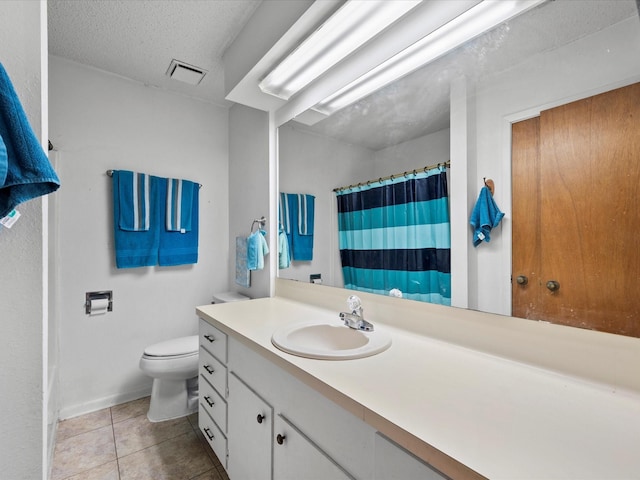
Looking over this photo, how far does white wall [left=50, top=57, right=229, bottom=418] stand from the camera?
195 centimetres

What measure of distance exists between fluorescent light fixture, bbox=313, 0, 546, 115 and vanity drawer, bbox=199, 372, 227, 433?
163 cm

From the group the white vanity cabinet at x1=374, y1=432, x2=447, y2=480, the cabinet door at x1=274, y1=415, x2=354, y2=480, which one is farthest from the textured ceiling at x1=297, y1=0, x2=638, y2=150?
the cabinet door at x1=274, y1=415, x2=354, y2=480

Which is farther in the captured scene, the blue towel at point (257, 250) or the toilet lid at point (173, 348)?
the blue towel at point (257, 250)

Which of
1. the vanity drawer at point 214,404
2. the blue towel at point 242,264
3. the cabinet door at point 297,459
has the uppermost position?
the blue towel at point 242,264

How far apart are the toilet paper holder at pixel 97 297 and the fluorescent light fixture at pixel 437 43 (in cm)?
203

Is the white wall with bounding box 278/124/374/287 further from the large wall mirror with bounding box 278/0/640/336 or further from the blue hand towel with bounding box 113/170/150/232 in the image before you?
the blue hand towel with bounding box 113/170/150/232

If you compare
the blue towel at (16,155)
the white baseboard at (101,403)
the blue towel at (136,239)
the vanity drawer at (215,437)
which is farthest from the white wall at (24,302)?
the white baseboard at (101,403)

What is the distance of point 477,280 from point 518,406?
45 cm

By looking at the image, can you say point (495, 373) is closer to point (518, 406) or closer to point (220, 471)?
point (518, 406)

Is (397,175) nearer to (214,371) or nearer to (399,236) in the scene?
(399,236)

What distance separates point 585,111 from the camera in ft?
2.58

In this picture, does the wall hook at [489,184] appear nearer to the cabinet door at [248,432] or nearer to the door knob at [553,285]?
the door knob at [553,285]

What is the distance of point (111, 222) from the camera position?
2.10 meters

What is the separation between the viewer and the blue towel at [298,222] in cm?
178
